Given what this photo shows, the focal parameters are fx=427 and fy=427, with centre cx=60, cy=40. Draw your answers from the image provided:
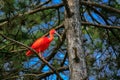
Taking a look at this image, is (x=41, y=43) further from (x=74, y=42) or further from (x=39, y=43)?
(x=74, y=42)

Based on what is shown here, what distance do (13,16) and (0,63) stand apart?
0.64m

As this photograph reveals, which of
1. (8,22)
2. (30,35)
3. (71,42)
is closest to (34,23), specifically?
(30,35)

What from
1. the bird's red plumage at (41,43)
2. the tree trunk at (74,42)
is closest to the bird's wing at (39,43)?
the bird's red plumage at (41,43)

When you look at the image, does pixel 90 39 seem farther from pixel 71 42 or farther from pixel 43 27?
pixel 71 42

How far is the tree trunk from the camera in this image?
472 cm

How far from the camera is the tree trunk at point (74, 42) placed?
15.5 feet

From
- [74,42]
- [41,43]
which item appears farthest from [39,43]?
[74,42]

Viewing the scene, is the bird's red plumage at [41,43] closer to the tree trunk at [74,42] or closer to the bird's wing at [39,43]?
the bird's wing at [39,43]

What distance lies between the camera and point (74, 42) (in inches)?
194

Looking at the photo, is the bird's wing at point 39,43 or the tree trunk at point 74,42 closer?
the tree trunk at point 74,42

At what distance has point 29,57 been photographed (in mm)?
5562

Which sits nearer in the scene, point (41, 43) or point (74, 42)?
point (74, 42)

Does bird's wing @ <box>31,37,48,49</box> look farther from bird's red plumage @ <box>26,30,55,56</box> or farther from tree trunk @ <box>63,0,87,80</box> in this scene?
tree trunk @ <box>63,0,87,80</box>

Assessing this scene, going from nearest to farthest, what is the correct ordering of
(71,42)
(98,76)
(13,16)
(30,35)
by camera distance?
(71,42) < (13,16) < (30,35) < (98,76)
